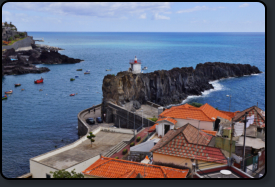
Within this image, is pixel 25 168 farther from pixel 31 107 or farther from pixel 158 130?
pixel 31 107

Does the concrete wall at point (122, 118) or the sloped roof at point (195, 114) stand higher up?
the sloped roof at point (195, 114)

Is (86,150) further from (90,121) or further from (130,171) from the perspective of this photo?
(90,121)

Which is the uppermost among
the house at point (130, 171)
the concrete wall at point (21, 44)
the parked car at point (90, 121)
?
the concrete wall at point (21, 44)

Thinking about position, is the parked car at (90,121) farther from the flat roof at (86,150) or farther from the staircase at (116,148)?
the staircase at (116,148)

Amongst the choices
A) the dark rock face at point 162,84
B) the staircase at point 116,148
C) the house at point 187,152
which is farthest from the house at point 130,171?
the dark rock face at point 162,84

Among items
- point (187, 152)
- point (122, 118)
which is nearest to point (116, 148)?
point (122, 118)

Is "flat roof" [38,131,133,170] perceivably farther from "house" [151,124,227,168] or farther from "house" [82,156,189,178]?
"house" [151,124,227,168]

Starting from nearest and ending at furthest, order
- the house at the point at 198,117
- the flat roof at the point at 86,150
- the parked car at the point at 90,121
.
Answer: the flat roof at the point at 86,150, the house at the point at 198,117, the parked car at the point at 90,121
